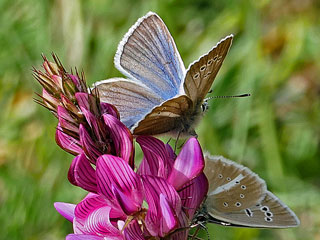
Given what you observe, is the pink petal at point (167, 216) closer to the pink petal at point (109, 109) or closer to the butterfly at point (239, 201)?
the butterfly at point (239, 201)

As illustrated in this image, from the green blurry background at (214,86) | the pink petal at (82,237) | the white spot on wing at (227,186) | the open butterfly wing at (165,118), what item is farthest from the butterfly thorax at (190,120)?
the green blurry background at (214,86)

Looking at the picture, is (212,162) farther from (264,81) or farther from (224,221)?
(264,81)

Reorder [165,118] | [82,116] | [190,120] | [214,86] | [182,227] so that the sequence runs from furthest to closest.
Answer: [214,86]
[190,120]
[165,118]
[182,227]
[82,116]

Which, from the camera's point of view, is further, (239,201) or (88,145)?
(239,201)

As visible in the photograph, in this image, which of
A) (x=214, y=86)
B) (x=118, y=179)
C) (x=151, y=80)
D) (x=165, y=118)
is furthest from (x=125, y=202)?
(x=214, y=86)

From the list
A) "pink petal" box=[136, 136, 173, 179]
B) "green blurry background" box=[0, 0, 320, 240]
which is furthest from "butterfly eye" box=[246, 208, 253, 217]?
"green blurry background" box=[0, 0, 320, 240]

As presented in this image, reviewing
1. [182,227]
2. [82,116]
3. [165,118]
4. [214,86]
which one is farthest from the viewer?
[214,86]

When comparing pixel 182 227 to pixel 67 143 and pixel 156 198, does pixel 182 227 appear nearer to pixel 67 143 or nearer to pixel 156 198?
pixel 156 198
